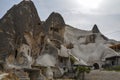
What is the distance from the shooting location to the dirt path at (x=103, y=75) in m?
39.4

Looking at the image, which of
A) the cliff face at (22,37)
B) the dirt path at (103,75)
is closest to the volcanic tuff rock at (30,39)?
Answer: the cliff face at (22,37)

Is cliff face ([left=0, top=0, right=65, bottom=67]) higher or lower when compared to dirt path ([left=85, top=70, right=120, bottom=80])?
higher

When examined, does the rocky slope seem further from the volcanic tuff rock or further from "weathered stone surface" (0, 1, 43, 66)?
"weathered stone surface" (0, 1, 43, 66)

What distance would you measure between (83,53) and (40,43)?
18.2 metres

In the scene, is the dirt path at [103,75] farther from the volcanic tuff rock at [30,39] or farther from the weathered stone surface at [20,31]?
the weathered stone surface at [20,31]

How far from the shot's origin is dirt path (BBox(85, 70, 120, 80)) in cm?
3942

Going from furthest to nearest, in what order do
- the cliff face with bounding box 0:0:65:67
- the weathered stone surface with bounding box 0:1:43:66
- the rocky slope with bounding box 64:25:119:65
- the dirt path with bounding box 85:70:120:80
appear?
the rocky slope with bounding box 64:25:119:65 → the weathered stone surface with bounding box 0:1:43:66 → the cliff face with bounding box 0:0:65:67 → the dirt path with bounding box 85:70:120:80

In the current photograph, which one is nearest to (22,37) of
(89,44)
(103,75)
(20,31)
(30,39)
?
(20,31)

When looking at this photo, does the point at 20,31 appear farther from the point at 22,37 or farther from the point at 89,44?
the point at 89,44

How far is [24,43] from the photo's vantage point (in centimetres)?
4425

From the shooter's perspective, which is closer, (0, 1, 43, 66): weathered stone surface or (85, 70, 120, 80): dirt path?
(85, 70, 120, 80): dirt path

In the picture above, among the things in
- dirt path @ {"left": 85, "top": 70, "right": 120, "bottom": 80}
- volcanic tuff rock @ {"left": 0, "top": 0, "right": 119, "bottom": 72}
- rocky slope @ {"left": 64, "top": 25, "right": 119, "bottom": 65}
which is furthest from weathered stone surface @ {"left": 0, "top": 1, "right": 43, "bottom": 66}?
rocky slope @ {"left": 64, "top": 25, "right": 119, "bottom": 65}

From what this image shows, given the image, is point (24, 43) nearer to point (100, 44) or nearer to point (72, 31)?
point (100, 44)

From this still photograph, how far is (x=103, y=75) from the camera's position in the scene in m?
40.7
